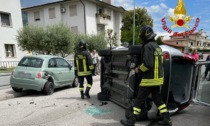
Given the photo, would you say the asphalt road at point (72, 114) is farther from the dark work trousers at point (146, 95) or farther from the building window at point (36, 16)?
the building window at point (36, 16)

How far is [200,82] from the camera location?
400 cm

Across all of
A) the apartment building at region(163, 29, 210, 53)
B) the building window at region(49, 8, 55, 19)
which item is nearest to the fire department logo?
the building window at region(49, 8, 55, 19)

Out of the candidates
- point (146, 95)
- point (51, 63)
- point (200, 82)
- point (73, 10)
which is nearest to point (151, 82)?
point (146, 95)

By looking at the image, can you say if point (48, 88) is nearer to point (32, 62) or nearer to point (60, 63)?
point (32, 62)

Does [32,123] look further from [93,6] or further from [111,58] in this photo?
[93,6]

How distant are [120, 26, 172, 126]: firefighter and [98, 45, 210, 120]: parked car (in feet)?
→ 0.91

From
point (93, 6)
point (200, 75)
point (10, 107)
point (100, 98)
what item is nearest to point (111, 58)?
point (100, 98)

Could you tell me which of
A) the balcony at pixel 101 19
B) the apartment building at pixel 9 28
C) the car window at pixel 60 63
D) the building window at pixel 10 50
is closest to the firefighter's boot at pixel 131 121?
the car window at pixel 60 63

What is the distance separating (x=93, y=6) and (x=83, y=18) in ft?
9.40

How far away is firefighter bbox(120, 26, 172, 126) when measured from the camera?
3.28 meters

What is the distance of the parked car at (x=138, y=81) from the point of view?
12.2ft

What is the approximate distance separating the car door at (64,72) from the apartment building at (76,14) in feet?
57.3

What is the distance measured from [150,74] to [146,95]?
0.41 metres

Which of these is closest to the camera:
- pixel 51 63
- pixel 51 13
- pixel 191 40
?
pixel 51 63
